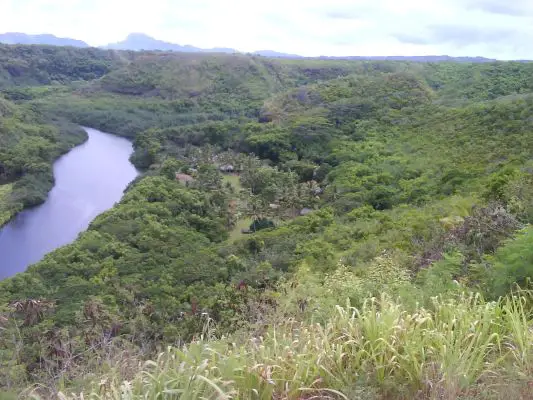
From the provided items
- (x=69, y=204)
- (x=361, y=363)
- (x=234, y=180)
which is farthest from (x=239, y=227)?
(x=361, y=363)

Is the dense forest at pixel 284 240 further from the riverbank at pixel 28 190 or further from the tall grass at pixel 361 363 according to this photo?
the riverbank at pixel 28 190

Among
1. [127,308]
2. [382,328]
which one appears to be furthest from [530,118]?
[382,328]

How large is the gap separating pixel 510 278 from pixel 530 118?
2771cm

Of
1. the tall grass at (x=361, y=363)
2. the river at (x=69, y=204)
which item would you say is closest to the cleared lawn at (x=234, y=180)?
the river at (x=69, y=204)

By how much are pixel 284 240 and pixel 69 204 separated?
21.9 metres

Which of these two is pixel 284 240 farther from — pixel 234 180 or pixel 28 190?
pixel 28 190

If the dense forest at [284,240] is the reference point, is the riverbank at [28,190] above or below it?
below

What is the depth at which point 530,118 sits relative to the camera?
28.8 meters

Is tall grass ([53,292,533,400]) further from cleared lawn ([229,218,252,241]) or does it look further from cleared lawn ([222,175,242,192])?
cleared lawn ([222,175,242,192])

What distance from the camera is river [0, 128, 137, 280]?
30.5 meters

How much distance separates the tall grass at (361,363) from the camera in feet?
9.12

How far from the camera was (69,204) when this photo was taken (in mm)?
38719

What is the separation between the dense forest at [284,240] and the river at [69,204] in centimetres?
173

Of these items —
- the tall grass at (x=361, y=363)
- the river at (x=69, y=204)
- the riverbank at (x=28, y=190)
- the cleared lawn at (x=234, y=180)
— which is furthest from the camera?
the cleared lawn at (x=234, y=180)
